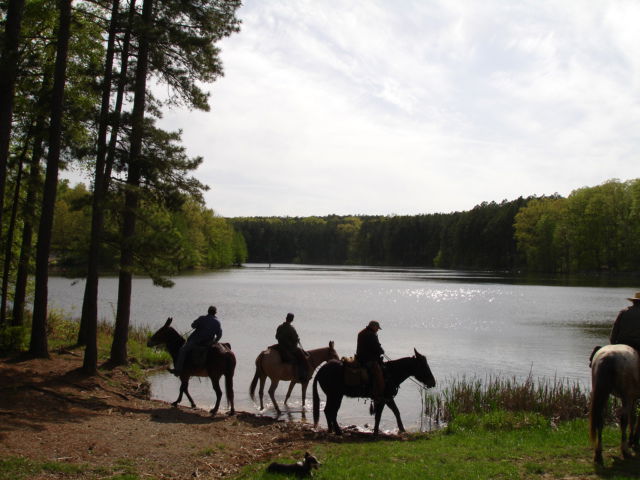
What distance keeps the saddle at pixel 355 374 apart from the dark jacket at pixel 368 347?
0.49 ft

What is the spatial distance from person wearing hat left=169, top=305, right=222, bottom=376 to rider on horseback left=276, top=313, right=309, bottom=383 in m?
1.82

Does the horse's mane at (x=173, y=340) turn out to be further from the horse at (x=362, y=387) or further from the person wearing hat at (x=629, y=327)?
the person wearing hat at (x=629, y=327)

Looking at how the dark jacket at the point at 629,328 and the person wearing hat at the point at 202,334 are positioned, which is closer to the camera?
the dark jacket at the point at 629,328

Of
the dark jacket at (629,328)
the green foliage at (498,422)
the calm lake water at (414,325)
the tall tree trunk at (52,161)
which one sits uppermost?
the tall tree trunk at (52,161)

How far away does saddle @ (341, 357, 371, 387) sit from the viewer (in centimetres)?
1130

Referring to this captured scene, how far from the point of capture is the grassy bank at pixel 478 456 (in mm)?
7504

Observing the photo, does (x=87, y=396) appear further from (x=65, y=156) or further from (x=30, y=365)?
(x=65, y=156)

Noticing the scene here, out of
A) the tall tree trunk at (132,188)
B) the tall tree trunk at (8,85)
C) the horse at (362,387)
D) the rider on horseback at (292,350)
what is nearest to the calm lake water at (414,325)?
the rider on horseback at (292,350)

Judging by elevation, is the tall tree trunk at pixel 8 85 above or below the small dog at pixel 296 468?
above

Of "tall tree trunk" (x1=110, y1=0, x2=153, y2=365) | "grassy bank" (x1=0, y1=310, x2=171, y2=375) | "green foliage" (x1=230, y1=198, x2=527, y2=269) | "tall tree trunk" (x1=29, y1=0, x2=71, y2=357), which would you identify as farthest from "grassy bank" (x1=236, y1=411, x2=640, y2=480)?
"green foliage" (x1=230, y1=198, x2=527, y2=269)

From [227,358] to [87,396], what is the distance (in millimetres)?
3138

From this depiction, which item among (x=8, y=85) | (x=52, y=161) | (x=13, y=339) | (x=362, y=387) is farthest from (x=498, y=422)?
(x=8, y=85)

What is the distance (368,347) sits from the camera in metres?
11.2

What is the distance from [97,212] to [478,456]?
10572mm
